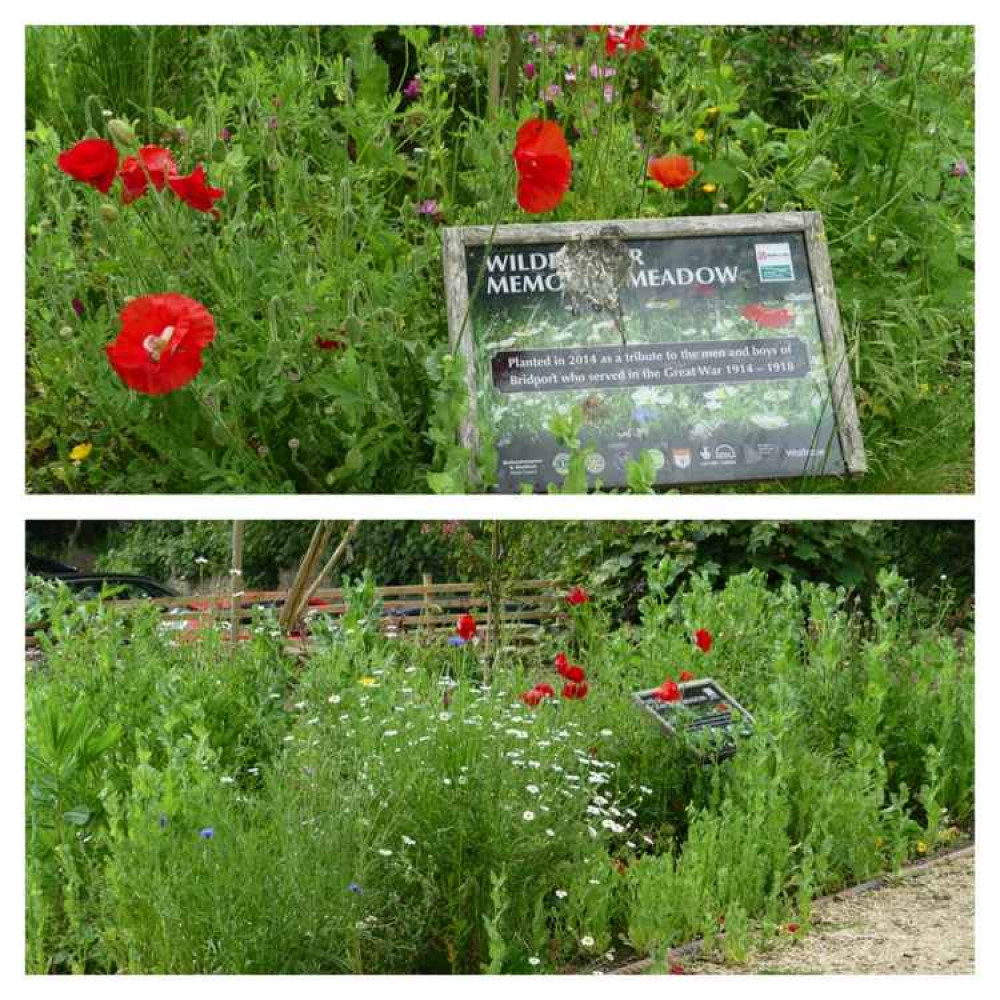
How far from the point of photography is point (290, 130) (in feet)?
11.8

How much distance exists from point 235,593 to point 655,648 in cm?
108

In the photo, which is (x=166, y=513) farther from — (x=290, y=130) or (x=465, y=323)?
(x=290, y=130)

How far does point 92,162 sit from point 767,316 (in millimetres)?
A: 1466

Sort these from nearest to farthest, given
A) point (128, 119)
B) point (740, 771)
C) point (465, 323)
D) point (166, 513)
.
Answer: point (166, 513) → point (465, 323) → point (740, 771) → point (128, 119)

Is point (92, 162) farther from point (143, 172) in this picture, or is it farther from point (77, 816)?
point (77, 816)

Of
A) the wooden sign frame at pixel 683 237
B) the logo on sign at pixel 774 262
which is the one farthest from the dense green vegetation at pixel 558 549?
the logo on sign at pixel 774 262

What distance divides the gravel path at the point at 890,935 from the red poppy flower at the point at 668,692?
55 centimetres

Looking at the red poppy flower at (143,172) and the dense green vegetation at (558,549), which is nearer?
the red poppy flower at (143,172)

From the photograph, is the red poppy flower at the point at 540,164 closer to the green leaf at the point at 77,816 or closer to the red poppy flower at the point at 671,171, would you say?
the red poppy flower at the point at 671,171

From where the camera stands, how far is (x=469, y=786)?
273cm

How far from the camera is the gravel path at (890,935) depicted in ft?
9.55

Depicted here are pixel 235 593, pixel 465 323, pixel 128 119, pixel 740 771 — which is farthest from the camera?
pixel 128 119

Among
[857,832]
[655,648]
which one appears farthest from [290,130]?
[857,832]

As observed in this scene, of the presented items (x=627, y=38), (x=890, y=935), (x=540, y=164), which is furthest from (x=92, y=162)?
(x=890, y=935)
